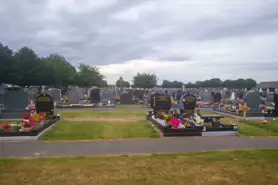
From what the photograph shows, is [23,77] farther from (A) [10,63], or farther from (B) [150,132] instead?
(B) [150,132]

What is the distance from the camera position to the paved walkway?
8.29 meters

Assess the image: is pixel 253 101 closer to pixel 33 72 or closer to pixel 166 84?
pixel 33 72

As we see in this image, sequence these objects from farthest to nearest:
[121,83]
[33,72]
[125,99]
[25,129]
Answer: [121,83]
[33,72]
[125,99]
[25,129]

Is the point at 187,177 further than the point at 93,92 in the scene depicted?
No

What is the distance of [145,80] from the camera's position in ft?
205

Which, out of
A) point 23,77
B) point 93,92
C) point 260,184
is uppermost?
point 23,77

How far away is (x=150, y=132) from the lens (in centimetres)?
1194

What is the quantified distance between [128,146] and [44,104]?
893 cm

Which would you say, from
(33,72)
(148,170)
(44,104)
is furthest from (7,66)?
(148,170)

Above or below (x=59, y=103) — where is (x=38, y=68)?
above

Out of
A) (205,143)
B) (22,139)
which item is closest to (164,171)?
(205,143)

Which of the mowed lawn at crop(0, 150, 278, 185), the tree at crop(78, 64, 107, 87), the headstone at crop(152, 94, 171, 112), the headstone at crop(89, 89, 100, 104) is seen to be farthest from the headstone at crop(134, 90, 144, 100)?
the mowed lawn at crop(0, 150, 278, 185)

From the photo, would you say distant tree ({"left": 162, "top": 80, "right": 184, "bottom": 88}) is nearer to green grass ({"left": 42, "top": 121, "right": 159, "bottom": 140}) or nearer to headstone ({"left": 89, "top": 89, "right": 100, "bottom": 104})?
headstone ({"left": 89, "top": 89, "right": 100, "bottom": 104})

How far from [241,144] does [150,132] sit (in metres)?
4.28
